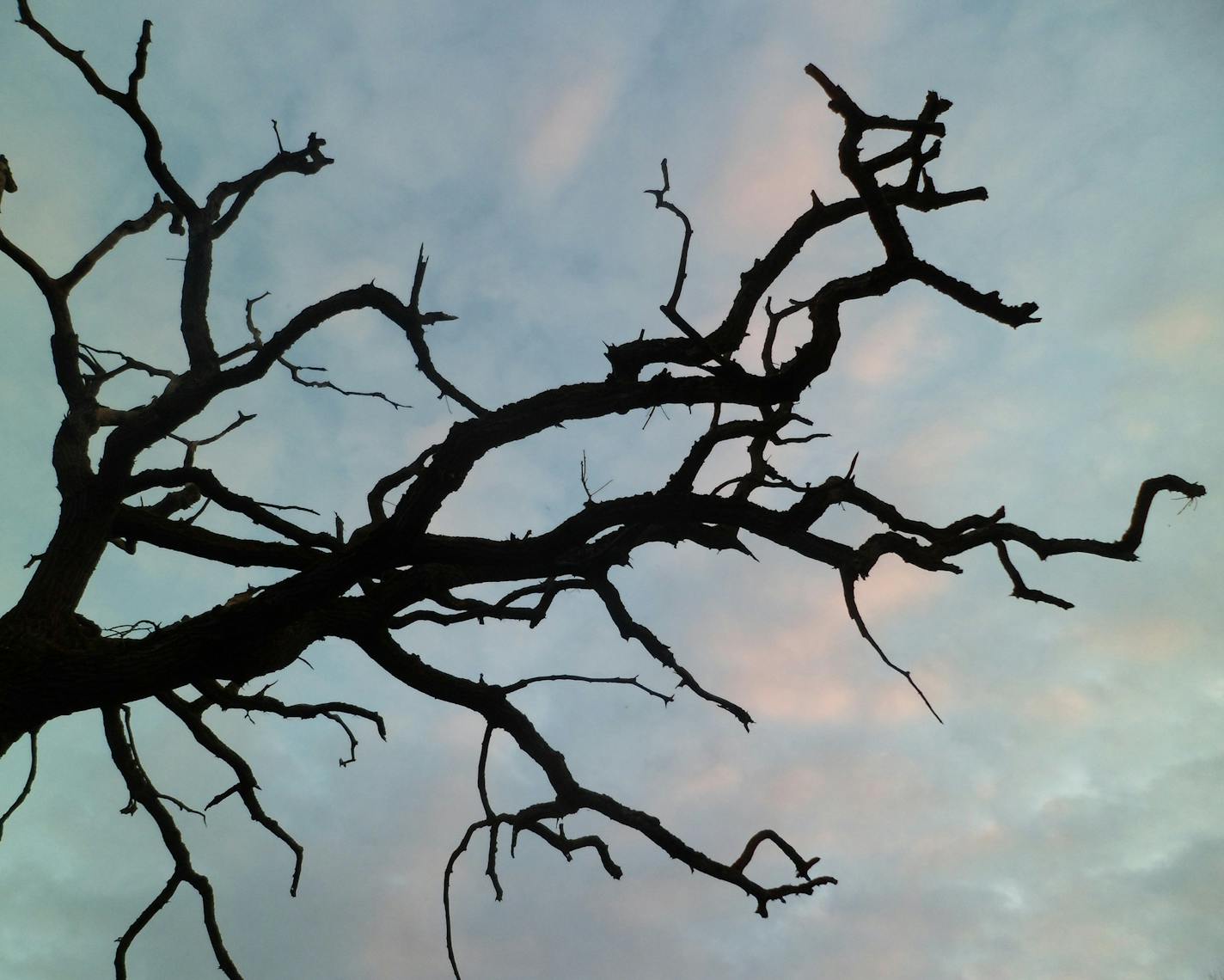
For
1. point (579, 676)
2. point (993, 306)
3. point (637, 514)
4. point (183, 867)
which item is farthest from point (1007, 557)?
point (183, 867)

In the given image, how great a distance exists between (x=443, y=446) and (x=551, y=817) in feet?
7.07

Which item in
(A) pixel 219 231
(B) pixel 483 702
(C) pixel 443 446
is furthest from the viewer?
(A) pixel 219 231

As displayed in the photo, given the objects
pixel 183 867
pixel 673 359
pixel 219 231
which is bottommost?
pixel 183 867

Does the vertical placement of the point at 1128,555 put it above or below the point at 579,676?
above

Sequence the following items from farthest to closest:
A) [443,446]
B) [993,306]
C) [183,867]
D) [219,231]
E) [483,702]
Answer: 1. [219,231]
2. [183,867]
3. [483,702]
4. [443,446]
5. [993,306]

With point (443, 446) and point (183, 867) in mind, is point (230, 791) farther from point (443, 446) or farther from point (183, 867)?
point (443, 446)

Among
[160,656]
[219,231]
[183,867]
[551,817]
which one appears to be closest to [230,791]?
[183,867]

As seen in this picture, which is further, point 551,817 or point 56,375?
point 56,375

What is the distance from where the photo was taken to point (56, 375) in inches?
203

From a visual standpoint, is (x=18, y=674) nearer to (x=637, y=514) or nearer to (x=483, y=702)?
(x=483, y=702)

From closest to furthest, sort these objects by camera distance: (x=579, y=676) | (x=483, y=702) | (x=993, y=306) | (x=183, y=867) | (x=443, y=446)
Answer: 1. (x=993, y=306)
2. (x=443, y=446)
3. (x=579, y=676)
4. (x=483, y=702)
5. (x=183, y=867)

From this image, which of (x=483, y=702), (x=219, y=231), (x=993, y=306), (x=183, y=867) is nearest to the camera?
(x=993, y=306)

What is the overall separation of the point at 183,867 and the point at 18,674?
79.1 inches

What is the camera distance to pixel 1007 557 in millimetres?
3850
